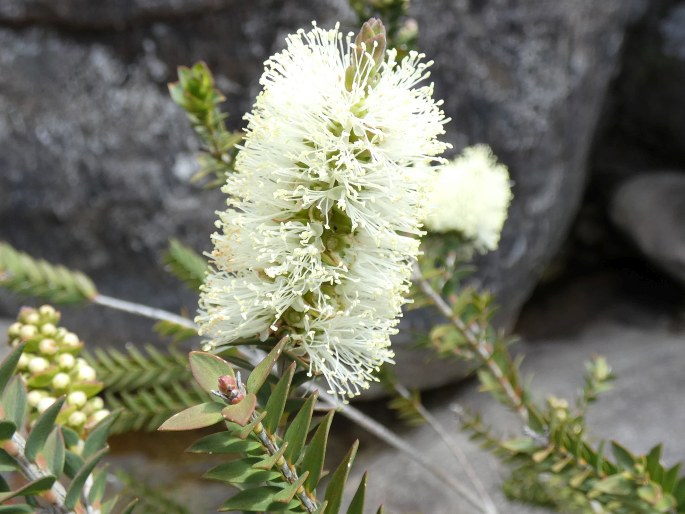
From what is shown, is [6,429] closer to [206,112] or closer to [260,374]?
[260,374]

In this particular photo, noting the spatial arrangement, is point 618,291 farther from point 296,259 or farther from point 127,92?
point 296,259

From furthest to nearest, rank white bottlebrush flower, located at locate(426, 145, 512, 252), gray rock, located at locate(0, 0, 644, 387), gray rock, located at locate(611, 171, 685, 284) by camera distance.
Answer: gray rock, located at locate(611, 171, 685, 284) → gray rock, located at locate(0, 0, 644, 387) → white bottlebrush flower, located at locate(426, 145, 512, 252)

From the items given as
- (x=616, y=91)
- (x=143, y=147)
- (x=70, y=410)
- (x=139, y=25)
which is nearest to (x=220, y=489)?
(x=143, y=147)

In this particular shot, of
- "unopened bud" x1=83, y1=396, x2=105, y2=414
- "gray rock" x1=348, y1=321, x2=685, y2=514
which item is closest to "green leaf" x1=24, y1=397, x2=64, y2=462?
"unopened bud" x1=83, y1=396, x2=105, y2=414

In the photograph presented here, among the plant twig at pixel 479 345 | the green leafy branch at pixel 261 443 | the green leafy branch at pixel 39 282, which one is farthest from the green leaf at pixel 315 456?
the green leafy branch at pixel 39 282

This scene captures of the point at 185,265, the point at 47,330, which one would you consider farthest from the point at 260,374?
the point at 185,265

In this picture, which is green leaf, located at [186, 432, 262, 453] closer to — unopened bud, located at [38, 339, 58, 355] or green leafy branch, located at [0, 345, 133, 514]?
green leafy branch, located at [0, 345, 133, 514]

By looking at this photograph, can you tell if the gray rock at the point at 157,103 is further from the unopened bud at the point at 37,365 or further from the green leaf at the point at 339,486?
the green leaf at the point at 339,486
